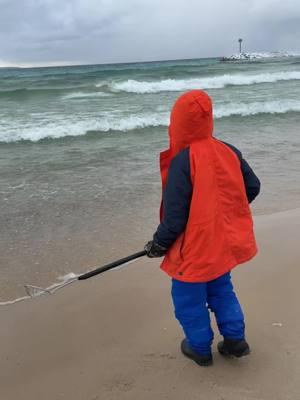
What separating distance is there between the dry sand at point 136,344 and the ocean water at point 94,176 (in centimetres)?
54

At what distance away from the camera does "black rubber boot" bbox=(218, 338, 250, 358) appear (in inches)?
101

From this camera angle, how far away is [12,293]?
3.57 m

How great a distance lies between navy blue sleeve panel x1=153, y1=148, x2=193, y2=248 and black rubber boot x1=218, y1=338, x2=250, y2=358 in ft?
2.24

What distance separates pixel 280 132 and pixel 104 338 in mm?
8323

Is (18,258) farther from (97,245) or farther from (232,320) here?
(232,320)

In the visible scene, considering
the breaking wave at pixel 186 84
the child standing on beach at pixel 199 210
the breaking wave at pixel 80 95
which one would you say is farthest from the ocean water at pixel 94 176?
the breaking wave at pixel 186 84

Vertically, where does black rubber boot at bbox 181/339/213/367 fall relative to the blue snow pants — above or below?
below

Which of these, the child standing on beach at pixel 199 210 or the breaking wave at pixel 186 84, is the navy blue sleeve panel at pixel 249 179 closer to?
the child standing on beach at pixel 199 210

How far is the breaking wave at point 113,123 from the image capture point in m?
11.0

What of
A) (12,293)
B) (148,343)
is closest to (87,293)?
(12,293)

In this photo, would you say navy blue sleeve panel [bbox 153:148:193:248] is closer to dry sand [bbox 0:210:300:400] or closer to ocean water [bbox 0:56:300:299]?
dry sand [bbox 0:210:300:400]

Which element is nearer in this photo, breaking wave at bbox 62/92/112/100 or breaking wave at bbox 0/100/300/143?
breaking wave at bbox 0/100/300/143

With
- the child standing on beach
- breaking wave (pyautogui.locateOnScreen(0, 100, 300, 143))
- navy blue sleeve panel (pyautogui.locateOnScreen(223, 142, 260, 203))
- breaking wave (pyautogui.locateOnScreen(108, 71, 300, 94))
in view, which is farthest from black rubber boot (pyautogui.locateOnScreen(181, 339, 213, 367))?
breaking wave (pyautogui.locateOnScreen(108, 71, 300, 94))

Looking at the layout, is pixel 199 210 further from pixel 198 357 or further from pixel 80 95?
pixel 80 95
